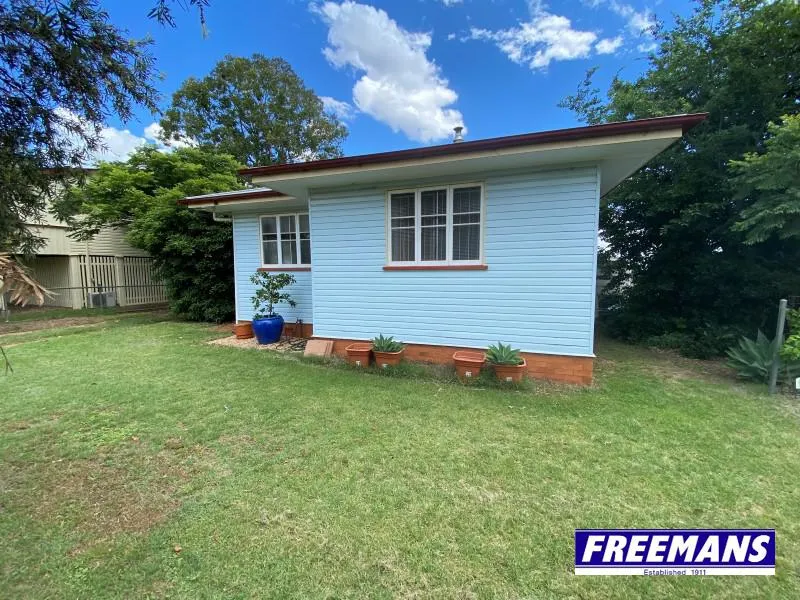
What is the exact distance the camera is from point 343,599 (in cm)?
167

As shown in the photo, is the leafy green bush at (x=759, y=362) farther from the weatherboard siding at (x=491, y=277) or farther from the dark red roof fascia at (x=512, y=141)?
the dark red roof fascia at (x=512, y=141)

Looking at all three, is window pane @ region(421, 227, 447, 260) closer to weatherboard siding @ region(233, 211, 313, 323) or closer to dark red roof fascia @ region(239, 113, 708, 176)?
dark red roof fascia @ region(239, 113, 708, 176)

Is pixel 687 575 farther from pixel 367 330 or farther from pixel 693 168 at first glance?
pixel 693 168

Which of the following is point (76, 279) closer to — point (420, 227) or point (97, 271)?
point (97, 271)

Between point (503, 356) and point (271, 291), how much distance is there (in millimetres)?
5032

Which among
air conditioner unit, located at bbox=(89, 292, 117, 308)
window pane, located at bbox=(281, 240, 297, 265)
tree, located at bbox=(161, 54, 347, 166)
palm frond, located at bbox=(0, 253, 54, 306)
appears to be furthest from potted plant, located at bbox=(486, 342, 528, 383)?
tree, located at bbox=(161, 54, 347, 166)

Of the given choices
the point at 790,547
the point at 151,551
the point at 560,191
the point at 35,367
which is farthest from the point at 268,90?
the point at 790,547

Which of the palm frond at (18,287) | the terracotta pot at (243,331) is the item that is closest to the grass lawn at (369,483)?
the palm frond at (18,287)

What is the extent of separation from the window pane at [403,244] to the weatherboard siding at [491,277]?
0.21 metres

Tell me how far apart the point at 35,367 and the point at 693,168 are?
42.3ft

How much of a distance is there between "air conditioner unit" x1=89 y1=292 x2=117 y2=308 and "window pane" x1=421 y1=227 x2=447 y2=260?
1404 centimetres

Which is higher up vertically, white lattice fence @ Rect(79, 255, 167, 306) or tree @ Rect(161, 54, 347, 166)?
tree @ Rect(161, 54, 347, 166)

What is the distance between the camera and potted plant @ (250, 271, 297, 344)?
7.25 m

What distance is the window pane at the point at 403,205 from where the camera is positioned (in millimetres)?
5664
